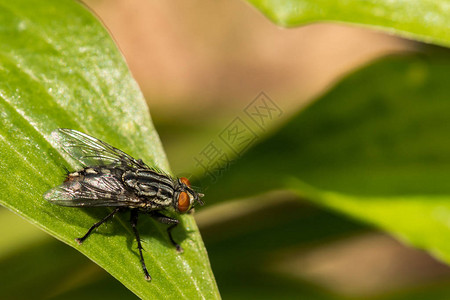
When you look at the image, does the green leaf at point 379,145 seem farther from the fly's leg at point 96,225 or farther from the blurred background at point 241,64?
the blurred background at point 241,64

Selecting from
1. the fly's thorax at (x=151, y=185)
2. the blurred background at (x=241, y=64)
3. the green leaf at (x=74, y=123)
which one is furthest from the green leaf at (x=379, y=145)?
the blurred background at (x=241, y=64)

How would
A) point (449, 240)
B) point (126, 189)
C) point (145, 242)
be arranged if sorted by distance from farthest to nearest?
point (449, 240) → point (126, 189) → point (145, 242)

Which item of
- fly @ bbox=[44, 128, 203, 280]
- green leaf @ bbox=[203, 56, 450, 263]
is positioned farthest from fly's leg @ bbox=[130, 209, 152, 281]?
green leaf @ bbox=[203, 56, 450, 263]

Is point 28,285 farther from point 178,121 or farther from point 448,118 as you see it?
point 448,118

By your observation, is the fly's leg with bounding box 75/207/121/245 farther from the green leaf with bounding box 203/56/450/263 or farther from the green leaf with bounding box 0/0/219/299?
the green leaf with bounding box 203/56/450/263

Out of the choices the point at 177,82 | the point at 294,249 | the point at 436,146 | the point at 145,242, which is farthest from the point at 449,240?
the point at 177,82
